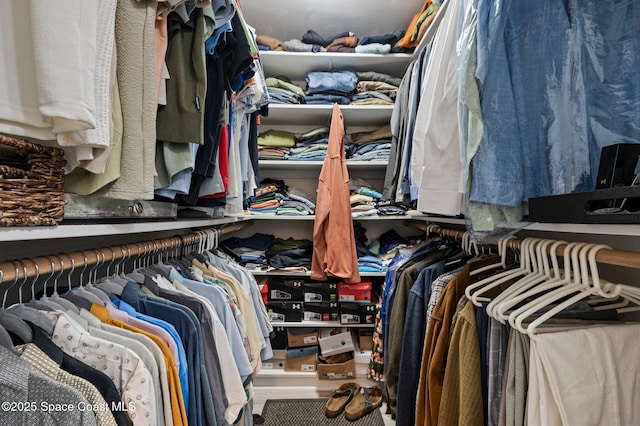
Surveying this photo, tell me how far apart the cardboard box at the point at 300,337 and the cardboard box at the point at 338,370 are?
154 millimetres

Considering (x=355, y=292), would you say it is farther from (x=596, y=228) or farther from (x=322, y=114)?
(x=596, y=228)

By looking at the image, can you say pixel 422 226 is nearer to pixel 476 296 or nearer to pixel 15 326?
pixel 476 296

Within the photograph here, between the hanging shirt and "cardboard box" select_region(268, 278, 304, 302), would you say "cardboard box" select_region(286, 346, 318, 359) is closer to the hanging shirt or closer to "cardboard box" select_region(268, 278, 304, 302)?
"cardboard box" select_region(268, 278, 304, 302)

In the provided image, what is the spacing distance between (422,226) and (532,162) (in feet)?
4.16

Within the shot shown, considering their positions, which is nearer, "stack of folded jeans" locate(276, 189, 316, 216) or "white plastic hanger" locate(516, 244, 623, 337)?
"white plastic hanger" locate(516, 244, 623, 337)

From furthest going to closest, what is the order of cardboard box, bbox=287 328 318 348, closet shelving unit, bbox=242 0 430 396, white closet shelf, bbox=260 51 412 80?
cardboard box, bbox=287 328 318 348 → white closet shelf, bbox=260 51 412 80 → closet shelving unit, bbox=242 0 430 396

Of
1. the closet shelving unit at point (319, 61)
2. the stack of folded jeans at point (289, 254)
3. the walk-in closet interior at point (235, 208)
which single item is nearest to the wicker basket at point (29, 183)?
the walk-in closet interior at point (235, 208)

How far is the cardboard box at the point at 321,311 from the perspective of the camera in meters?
2.05

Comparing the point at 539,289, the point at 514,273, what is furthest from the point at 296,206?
the point at 539,289

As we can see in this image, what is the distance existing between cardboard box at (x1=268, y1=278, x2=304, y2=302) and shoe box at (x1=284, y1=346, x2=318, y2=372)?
1.09ft

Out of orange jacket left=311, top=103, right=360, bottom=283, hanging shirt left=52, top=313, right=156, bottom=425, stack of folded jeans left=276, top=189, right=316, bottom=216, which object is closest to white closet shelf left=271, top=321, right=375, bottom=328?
orange jacket left=311, top=103, right=360, bottom=283

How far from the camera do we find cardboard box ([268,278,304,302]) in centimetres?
205

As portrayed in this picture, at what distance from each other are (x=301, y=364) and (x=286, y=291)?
0.49 metres

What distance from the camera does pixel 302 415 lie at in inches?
71.4
